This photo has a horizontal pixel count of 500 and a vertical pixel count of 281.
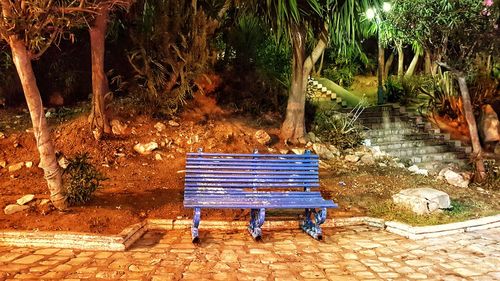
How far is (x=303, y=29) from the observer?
8.52 meters

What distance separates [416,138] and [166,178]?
7464 mm

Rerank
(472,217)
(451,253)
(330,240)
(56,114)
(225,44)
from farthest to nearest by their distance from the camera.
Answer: (225,44) → (56,114) → (472,217) → (330,240) → (451,253)

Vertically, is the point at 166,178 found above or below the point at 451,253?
above

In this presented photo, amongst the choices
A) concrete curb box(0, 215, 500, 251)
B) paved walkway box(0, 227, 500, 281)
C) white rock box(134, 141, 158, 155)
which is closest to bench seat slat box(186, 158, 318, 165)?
concrete curb box(0, 215, 500, 251)

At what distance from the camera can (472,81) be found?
12.0 meters

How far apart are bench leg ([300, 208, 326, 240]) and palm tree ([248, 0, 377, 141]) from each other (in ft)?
→ 11.3

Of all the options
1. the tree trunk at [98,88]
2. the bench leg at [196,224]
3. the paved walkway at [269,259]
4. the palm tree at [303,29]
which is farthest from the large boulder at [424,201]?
the tree trunk at [98,88]

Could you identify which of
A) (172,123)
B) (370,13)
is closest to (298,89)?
(370,13)

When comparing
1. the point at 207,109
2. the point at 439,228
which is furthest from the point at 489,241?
the point at 207,109

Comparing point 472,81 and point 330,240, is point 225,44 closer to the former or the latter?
point 330,240

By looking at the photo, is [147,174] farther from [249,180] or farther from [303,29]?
[303,29]

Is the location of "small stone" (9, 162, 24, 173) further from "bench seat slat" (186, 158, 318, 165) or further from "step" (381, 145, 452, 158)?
"step" (381, 145, 452, 158)

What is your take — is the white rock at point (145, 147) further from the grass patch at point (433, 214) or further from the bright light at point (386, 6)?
the bright light at point (386, 6)

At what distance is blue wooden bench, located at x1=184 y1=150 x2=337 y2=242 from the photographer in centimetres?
488
